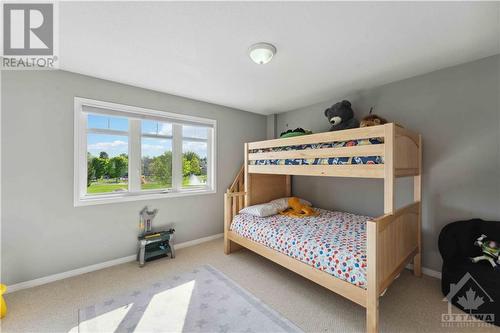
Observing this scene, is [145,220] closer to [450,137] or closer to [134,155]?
[134,155]

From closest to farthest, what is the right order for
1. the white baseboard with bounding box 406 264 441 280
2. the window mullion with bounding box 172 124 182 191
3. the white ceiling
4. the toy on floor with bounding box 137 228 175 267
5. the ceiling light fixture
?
the white ceiling, the ceiling light fixture, the white baseboard with bounding box 406 264 441 280, the toy on floor with bounding box 137 228 175 267, the window mullion with bounding box 172 124 182 191

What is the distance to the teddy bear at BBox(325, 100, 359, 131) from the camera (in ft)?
9.32

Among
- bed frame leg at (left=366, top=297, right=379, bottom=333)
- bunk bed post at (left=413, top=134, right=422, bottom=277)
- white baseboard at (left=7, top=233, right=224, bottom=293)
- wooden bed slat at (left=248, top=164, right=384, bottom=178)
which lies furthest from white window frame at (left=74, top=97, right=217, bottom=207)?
bunk bed post at (left=413, top=134, right=422, bottom=277)

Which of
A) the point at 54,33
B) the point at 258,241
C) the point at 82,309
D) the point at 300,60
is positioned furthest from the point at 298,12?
the point at 82,309

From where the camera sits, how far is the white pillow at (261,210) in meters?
2.95

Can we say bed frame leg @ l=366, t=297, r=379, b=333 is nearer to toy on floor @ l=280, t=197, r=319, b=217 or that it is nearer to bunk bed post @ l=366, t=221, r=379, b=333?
bunk bed post @ l=366, t=221, r=379, b=333

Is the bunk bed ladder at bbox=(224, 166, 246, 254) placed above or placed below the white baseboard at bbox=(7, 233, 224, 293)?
above

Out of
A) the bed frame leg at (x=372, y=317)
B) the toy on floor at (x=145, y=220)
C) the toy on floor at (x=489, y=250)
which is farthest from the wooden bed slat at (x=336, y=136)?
the toy on floor at (x=145, y=220)

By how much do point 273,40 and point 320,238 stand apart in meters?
1.89

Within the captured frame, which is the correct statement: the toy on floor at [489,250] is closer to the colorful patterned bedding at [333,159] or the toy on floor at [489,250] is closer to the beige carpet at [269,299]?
the beige carpet at [269,299]

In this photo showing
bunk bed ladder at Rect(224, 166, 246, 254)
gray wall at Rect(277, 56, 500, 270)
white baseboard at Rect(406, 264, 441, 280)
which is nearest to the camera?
gray wall at Rect(277, 56, 500, 270)

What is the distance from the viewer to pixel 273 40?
179 cm

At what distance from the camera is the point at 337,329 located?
1649mm

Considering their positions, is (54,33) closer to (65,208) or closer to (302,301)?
(65,208)
